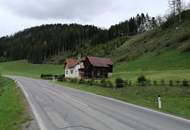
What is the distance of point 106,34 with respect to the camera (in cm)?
18300

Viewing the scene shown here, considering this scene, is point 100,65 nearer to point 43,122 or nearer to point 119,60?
point 119,60

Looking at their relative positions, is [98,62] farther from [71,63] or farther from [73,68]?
[71,63]

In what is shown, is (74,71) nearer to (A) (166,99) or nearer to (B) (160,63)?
(B) (160,63)

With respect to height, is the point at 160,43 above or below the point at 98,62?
above

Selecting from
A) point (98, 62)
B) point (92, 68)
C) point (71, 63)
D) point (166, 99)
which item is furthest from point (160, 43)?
point (166, 99)

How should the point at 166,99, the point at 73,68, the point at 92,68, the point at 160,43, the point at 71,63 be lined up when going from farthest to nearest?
the point at 160,43 → the point at 71,63 → the point at 73,68 → the point at 92,68 → the point at 166,99

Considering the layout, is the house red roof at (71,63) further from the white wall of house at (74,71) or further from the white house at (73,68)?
the white wall of house at (74,71)

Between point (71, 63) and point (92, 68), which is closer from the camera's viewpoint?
point (92, 68)

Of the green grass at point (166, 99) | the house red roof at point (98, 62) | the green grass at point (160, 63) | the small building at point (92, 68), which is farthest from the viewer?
the house red roof at point (98, 62)

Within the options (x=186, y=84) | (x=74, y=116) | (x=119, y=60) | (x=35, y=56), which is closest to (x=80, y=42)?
(x=35, y=56)

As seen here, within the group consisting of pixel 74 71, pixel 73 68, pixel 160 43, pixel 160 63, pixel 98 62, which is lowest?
pixel 74 71

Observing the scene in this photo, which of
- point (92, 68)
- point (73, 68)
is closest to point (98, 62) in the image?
point (92, 68)

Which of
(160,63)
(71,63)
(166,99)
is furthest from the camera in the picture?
(71,63)

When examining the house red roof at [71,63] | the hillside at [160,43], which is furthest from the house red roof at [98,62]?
the hillside at [160,43]
